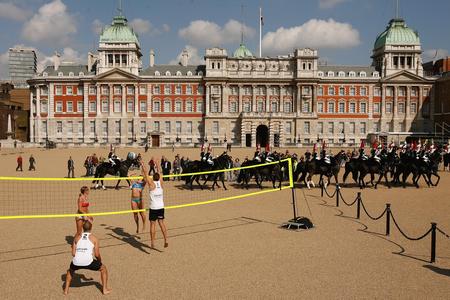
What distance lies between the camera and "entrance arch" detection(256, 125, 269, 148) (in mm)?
77562

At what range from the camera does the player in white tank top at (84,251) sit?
25.7 ft

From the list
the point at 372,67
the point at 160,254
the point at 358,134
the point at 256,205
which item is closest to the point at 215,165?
the point at 256,205

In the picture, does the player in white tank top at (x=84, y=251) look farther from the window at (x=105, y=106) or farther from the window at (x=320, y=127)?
the window at (x=320, y=127)

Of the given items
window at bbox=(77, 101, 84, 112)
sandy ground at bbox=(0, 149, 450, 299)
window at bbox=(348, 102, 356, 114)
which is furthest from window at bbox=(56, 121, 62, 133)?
sandy ground at bbox=(0, 149, 450, 299)

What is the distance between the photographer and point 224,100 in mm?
78188

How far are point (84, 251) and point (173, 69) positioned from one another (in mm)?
75205

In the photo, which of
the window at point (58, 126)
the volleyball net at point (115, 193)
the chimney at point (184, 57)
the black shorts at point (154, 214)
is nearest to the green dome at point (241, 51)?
the chimney at point (184, 57)

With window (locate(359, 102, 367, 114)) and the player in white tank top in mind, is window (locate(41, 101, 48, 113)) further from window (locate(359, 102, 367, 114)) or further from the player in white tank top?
the player in white tank top

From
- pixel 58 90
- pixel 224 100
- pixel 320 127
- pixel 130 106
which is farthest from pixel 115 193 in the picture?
pixel 58 90

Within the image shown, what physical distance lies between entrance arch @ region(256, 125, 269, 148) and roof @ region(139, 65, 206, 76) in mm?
15324

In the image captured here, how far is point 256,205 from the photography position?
1845 cm

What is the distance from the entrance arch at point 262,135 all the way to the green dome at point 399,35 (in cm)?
2976

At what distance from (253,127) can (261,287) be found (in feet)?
224

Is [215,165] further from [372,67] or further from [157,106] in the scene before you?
[372,67]
